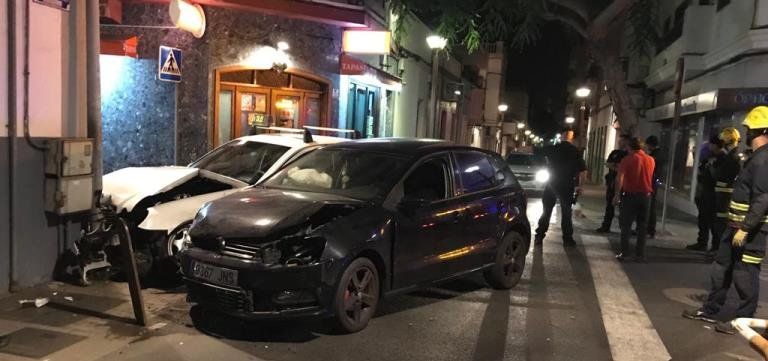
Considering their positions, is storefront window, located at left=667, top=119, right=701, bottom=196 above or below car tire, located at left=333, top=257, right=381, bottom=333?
above

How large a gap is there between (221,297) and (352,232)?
1185mm

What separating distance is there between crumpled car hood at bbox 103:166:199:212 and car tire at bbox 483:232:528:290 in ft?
11.9

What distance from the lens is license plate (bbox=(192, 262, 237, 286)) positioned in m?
5.01

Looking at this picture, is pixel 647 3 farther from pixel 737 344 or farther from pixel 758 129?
pixel 737 344

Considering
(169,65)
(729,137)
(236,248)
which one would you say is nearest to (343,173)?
(236,248)

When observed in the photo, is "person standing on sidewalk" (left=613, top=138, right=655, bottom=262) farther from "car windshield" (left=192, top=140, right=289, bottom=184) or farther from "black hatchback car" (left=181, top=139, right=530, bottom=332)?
"car windshield" (left=192, top=140, right=289, bottom=184)

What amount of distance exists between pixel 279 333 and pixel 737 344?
13.5 ft

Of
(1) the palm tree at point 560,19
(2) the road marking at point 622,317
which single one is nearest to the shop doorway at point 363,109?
(1) the palm tree at point 560,19

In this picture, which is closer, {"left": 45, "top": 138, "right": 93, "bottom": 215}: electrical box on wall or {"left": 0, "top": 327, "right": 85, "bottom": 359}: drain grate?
{"left": 0, "top": 327, "right": 85, "bottom": 359}: drain grate

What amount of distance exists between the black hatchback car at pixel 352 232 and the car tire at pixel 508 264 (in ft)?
0.05

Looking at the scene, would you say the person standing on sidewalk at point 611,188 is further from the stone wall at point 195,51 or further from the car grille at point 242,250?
the car grille at point 242,250

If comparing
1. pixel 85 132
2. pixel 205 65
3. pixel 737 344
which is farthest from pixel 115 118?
pixel 737 344

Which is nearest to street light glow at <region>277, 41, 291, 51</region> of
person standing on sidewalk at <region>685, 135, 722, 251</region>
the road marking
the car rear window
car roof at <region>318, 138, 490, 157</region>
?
car roof at <region>318, 138, 490, 157</region>

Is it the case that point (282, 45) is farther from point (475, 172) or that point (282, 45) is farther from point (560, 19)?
point (475, 172)
